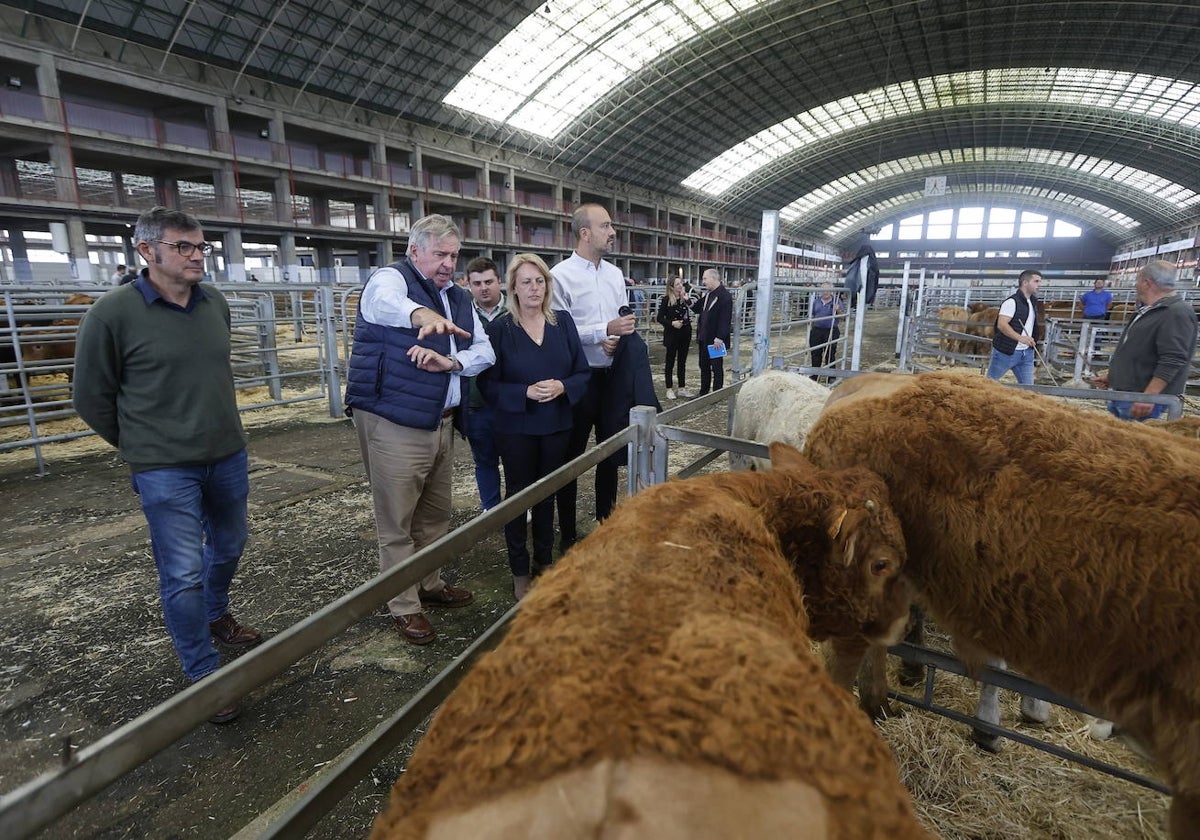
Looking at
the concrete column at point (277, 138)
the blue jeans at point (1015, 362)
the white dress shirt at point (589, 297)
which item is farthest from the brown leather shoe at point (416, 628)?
the concrete column at point (277, 138)

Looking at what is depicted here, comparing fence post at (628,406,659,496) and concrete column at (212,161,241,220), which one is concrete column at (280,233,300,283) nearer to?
concrete column at (212,161,241,220)

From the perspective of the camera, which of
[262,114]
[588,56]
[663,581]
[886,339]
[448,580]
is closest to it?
[663,581]

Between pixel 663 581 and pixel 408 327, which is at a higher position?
pixel 408 327

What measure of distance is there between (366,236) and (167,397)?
2958 cm

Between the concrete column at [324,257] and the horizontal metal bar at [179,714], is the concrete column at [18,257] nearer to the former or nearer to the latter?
the concrete column at [324,257]

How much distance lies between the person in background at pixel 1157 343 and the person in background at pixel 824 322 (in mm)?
4015

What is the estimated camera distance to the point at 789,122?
40.8m

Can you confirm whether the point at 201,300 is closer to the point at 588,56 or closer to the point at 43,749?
the point at 43,749

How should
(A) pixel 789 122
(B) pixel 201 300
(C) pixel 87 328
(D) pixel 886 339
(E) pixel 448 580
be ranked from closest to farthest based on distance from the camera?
(C) pixel 87 328 → (B) pixel 201 300 → (E) pixel 448 580 → (D) pixel 886 339 → (A) pixel 789 122

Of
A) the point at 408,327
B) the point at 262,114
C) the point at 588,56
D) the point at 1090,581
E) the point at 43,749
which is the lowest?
the point at 43,749

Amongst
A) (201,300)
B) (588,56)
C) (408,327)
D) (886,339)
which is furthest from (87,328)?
(588,56)

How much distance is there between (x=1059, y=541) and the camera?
167cm

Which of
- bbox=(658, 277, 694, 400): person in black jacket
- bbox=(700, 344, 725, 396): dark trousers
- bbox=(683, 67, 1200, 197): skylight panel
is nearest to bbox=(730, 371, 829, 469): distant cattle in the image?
bbox=(700, 344, 725, 396): dark trousers

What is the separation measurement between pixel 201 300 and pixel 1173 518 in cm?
380
